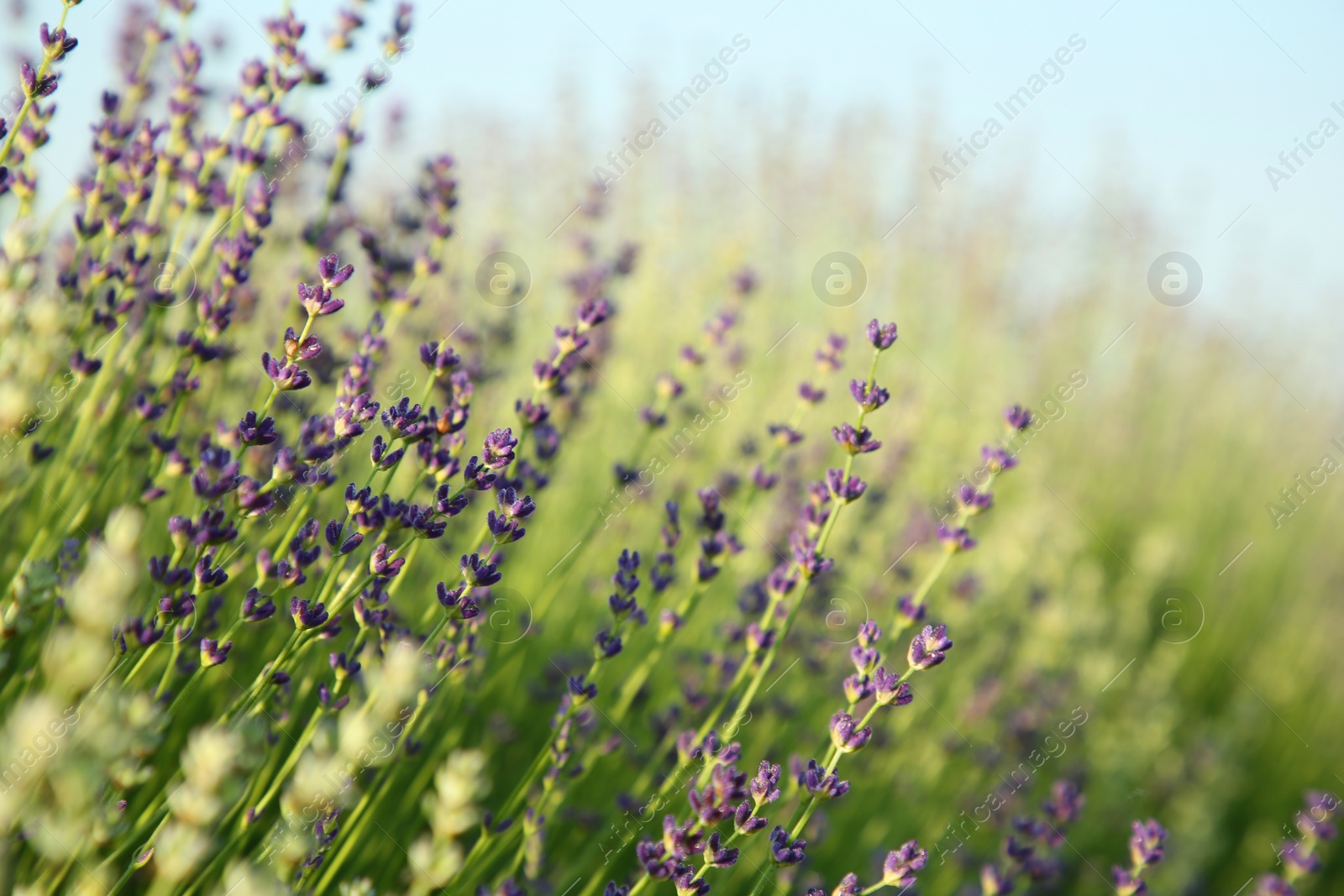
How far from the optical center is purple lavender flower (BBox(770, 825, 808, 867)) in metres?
1.27

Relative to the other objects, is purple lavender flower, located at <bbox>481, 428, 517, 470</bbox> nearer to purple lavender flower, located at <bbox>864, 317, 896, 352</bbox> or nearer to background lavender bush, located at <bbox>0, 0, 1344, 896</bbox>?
background lavender bush, located at <bbox>0, 0, 1344, 896</bbox>

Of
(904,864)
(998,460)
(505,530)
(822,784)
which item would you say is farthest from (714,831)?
(998,460)

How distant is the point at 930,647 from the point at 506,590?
69.5 inches

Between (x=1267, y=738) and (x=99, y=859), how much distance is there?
19.5 ft

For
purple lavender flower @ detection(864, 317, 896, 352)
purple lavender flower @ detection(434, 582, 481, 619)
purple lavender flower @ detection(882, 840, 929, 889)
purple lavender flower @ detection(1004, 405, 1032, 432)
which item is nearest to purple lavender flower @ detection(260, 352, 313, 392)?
purple lavender flower @ detection(434, 582, 481, 619)

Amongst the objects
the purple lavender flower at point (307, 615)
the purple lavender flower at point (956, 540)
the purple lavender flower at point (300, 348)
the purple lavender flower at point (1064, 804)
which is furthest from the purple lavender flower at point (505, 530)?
the purple lavender flower at point (1064, 804)

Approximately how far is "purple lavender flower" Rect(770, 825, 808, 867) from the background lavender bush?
2 cm

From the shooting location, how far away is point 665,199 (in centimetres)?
574

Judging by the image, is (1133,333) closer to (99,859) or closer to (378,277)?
(378,277)

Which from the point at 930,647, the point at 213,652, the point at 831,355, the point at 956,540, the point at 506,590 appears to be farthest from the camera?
the point at 506,590

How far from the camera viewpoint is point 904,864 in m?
1.36

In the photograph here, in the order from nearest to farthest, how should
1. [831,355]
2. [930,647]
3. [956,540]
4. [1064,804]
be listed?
[930,647], [956,540], [1064,804], [831,355]

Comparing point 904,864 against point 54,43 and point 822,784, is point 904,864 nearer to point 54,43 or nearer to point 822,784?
point 822,784

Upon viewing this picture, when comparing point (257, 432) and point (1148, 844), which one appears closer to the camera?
point (257, 432)
